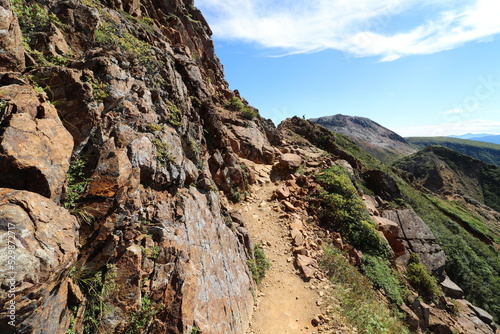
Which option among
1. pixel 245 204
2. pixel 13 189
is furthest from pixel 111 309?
pixel 245 204

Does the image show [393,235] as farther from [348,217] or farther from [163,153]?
[163,153]

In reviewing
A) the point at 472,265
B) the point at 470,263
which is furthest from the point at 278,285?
the point at 472,265

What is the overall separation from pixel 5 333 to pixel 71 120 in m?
4.47

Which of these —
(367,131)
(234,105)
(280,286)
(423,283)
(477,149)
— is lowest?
(477,149)

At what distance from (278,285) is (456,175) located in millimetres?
87728

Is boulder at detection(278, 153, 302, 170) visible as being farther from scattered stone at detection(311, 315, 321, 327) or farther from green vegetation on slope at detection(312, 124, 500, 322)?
green vegetation on slope at detection(312, 124, 500, 322)

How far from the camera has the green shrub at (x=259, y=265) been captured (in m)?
9.69

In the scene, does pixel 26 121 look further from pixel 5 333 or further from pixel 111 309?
pixel 111 309

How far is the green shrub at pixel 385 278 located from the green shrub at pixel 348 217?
0.75 m

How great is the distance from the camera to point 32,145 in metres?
4.08

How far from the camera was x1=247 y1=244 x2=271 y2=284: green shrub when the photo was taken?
31.8 ft

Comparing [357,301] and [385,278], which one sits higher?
[357,301]

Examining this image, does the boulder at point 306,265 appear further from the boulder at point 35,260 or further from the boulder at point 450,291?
the boulder at point 450,291

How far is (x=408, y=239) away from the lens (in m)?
16.7
